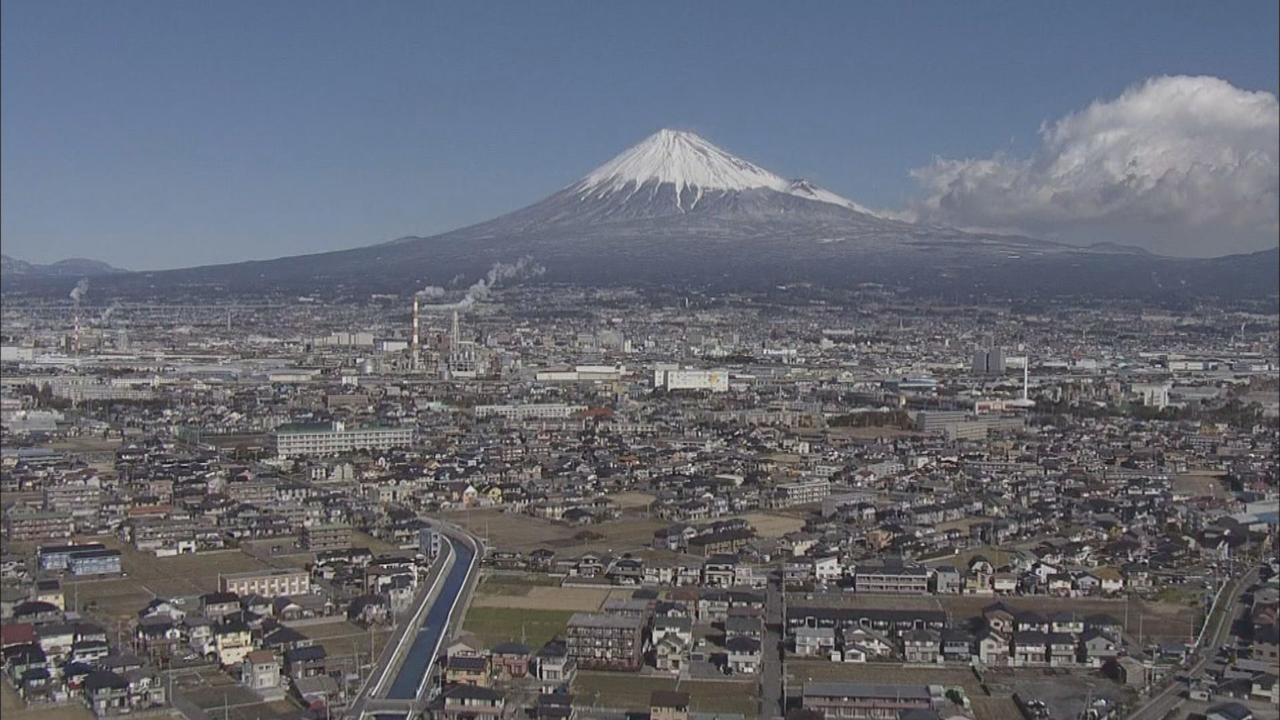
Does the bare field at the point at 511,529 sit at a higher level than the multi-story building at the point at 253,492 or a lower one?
lower

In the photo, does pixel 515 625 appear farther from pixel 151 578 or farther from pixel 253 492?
pixel 253 492

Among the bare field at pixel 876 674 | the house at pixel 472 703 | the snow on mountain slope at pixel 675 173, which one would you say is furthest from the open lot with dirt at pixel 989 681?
the snow on mountain slope at pixel 675 173

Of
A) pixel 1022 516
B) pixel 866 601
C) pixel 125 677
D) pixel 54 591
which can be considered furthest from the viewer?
pixel 1022 516

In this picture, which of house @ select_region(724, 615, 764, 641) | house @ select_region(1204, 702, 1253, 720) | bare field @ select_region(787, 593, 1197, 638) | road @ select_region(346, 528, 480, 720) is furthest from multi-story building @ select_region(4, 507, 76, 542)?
house @ select_region(1204, 702, 1253, 720)

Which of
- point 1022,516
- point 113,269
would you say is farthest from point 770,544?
point 113,269

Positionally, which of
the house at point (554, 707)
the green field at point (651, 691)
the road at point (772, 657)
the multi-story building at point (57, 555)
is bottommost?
the green field at point (651, 691)

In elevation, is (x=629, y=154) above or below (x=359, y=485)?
above

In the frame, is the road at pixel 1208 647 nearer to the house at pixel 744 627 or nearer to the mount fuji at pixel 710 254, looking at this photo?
the house at pixel 744 627

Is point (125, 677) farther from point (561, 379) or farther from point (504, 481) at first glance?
point (561, 379)
